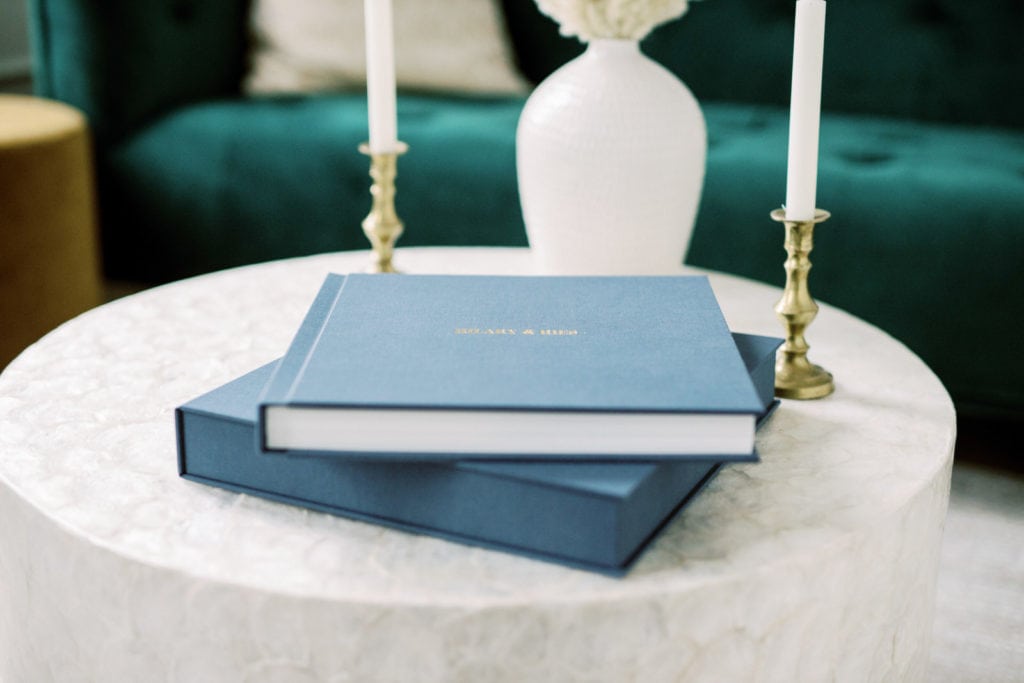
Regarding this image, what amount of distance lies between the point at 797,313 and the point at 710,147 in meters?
0.90

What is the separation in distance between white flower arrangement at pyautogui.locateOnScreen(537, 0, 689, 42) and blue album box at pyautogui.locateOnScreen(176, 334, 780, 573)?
1.53 feet

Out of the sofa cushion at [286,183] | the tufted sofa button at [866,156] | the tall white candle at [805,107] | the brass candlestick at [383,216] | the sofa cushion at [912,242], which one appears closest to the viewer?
the tall white candle at [805,107]

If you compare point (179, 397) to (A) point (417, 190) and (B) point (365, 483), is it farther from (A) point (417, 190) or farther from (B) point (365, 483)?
(A) point (417, 190)

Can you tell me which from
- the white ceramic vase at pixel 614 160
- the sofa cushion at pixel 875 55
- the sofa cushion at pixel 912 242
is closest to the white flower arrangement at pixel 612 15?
the white ceramic vase at pixel 614 160

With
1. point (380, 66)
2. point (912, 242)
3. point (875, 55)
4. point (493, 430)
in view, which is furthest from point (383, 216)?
point (875, 55)

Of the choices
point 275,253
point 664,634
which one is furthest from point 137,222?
point 664,634

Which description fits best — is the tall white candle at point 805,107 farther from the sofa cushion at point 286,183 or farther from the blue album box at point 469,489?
the sofa cushion at point 286,183

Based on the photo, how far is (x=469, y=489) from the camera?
1.97 feet

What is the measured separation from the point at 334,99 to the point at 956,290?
1104 mm

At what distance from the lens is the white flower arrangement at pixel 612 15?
3.21ft

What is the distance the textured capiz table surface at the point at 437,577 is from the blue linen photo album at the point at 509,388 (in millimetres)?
61

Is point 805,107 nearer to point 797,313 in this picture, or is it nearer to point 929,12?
point 797,313

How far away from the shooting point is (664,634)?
22.9 inches

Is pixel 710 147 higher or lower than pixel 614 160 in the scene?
lower
